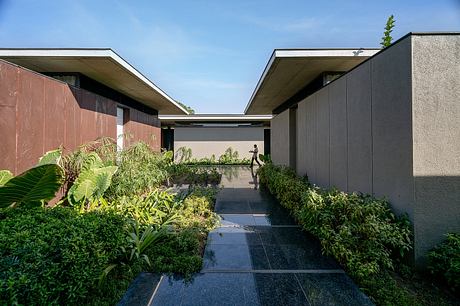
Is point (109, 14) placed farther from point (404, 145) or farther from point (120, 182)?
point (404, 145)

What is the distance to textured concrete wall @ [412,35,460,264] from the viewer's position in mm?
3135

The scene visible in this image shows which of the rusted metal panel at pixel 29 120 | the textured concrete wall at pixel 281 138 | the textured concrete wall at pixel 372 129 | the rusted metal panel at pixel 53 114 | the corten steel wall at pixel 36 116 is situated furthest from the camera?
the textured concrete wall at pixel 281 138

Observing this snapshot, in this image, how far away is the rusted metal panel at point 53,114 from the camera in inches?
193

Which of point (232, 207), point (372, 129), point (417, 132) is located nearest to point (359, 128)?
point (372, 129)

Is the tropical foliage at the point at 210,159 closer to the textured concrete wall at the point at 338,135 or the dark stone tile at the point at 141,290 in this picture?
the textured concrete wall at the point at 338,135

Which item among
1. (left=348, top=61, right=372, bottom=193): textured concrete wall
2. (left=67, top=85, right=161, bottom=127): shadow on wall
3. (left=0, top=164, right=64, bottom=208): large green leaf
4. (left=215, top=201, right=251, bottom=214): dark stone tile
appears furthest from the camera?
(left=215, top=201, right=251, bottom=214): dark stone tile

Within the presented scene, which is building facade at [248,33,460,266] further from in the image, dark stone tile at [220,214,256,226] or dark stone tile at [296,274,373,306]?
dark stone tile at [220,214,256,226]

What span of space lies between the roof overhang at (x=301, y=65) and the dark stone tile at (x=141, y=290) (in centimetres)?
461

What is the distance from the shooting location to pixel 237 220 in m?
5.61

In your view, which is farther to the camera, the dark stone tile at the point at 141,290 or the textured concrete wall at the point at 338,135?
the textured concrete wall at the point at 338,135

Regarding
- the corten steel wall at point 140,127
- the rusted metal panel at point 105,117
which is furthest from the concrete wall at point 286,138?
the rusted metal panel at point 105,117

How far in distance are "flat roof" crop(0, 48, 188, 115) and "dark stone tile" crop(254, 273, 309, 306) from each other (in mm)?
5253

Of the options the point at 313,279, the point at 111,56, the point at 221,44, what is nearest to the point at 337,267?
the point at 313,279

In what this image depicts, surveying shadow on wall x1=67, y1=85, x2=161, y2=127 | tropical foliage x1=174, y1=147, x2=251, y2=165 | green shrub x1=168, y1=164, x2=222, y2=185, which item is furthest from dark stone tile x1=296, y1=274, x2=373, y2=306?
tropical foliage x1=174, y1=147, x2=251, y2=165
